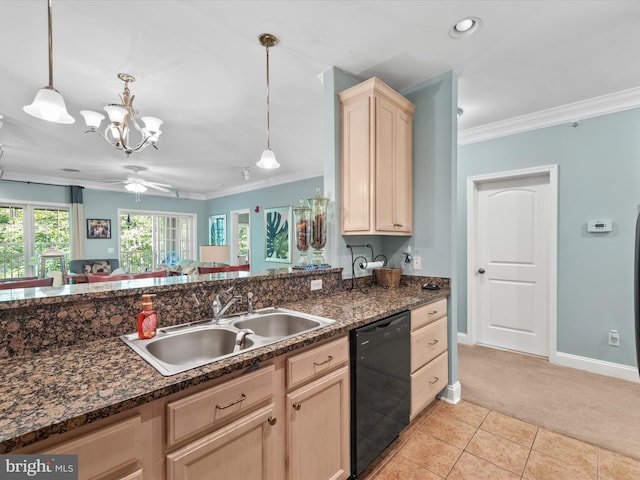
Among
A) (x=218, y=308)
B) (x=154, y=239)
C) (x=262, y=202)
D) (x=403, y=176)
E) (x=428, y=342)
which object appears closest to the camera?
(x=218, y=308)

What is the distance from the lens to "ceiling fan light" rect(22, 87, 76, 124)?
1501 millimetres

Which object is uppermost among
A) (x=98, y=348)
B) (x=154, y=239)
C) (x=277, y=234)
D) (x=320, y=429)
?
(x=277, y=234)

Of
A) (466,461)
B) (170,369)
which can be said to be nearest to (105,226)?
(170,369)

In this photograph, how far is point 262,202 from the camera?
6863 millimetres

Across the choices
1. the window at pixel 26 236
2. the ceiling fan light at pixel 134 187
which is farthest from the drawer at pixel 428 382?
the window at pixel 26 236

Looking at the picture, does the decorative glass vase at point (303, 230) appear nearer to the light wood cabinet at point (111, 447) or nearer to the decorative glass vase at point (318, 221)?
the decorative glass vase at point (318, 221)

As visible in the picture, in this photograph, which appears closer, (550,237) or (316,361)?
(316,361)

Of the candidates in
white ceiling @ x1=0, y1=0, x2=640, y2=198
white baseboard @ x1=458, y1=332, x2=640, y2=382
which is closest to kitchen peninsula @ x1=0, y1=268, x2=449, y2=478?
white ceiling @ x1=0, y1=0, x2=640, y2=198

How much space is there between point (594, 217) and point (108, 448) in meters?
3.82

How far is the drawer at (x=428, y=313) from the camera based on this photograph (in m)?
1.99

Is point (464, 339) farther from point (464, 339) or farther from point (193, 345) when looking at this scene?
point (193, 345)

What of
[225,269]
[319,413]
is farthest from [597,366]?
[225,269]

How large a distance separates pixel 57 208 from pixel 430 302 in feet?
24.2

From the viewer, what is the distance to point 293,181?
6.18 m
